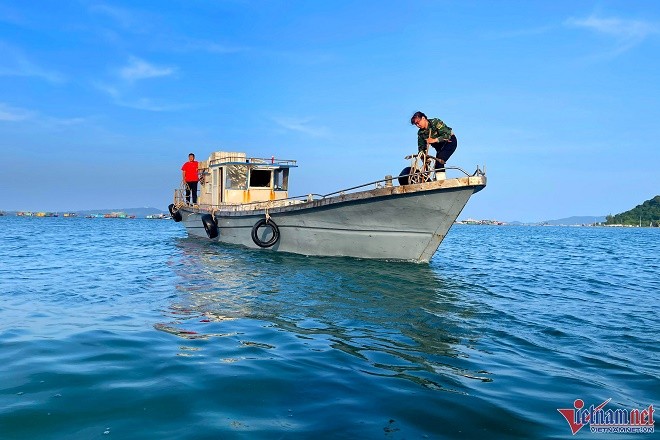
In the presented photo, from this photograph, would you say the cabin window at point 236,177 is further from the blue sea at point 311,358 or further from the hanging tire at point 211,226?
the blue sea at point 311,358

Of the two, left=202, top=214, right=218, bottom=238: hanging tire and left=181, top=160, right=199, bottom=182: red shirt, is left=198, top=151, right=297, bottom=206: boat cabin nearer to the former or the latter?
left=202, top=214, right=218, bottom=238: hanging tire

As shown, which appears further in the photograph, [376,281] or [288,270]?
[288,270]

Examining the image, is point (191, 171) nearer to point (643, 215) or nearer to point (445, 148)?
point (445, 148)

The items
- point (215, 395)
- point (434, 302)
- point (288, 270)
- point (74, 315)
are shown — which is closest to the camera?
point (215, 395)

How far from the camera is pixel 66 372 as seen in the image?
13.6ft

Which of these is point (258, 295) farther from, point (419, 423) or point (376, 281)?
point (419, 423)

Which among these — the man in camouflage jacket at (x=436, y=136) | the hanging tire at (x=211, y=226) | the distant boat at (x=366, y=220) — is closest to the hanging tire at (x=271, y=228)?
the distant boat at (x=366, y=220)

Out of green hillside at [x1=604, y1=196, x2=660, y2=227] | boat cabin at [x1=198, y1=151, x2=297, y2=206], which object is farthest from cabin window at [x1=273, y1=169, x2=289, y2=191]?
green hillside at [x1=604, y1=196, x2=660, y2=227]

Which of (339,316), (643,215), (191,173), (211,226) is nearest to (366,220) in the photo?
(339,316)

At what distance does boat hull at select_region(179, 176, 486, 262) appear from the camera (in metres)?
12.7

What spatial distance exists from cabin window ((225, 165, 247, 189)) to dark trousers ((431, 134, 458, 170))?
32.7 feet

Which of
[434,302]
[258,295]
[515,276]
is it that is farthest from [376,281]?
[515,276]

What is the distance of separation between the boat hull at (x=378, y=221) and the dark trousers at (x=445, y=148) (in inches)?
36.4

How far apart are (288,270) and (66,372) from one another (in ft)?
26.3
